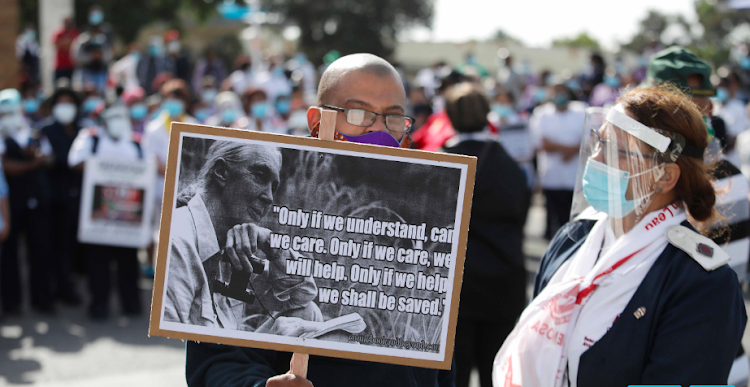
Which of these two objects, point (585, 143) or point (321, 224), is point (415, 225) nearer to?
point (321, 224)

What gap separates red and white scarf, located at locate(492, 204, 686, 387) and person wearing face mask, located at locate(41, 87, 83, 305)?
6.09 m

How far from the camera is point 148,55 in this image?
16.3 metres

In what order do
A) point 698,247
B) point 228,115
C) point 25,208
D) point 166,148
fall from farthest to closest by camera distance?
point 228,115
point 166,148
point 25,208
point 698,247

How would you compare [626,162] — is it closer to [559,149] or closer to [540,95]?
[559,149]

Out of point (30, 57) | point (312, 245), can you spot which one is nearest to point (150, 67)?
point (30, 57)

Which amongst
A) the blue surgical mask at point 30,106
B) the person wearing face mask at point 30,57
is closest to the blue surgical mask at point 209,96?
the blue surgical mask at point 30,106

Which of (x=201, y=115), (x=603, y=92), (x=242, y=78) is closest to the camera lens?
(x=201, y=115)

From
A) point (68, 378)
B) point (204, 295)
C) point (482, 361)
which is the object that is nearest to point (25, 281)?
point (68, 378)

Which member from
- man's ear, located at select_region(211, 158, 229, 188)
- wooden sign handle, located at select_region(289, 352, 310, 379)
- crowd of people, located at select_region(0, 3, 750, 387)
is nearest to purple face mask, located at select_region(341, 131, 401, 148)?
crowd of people, located at select_region(0, 3, 750, 387)

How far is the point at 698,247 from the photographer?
2312 millimetres

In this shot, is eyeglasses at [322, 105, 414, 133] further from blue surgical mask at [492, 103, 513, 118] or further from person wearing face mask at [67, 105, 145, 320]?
blue surgical mask at [492, 103, 513, 118]

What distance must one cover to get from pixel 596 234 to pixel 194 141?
152 cm

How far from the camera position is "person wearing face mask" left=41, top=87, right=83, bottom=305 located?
7.39 m

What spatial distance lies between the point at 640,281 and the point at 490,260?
178 centimetres
